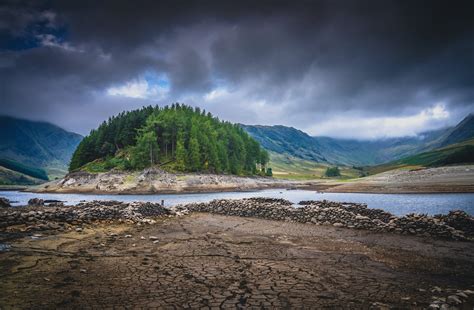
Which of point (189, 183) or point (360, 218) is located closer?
point (360, 218)

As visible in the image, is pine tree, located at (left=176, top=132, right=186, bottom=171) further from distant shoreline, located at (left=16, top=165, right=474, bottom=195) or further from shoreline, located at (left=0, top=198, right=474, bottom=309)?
shoreline, located at (left=0, top=198, right=474, bottom=309)

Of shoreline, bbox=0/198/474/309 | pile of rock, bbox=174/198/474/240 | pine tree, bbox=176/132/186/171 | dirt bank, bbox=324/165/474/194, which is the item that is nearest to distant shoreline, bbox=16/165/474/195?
dirt bank, bbox=324/165/474/194

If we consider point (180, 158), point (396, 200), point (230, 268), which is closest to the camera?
point (230, 268)

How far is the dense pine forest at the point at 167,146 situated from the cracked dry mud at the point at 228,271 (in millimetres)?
72736

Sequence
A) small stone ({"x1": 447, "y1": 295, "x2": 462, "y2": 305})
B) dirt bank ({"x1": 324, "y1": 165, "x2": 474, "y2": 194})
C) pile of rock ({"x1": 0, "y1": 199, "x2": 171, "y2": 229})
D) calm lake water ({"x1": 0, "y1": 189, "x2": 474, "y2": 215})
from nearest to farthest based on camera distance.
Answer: small stone ({"x1": 447, "y1": 295, "x2": 462, "y2": 305}) < pile of rock ({"x1": 0, "y1": 199, "x2": 171, "y2": 229}) < calm lake water ({"x1": 0, "y1": 189, "x2": 474, "y2": 215}) < dirt bank ({"x1": 324, "y1": 165, "x2": 474, "y2": 194})

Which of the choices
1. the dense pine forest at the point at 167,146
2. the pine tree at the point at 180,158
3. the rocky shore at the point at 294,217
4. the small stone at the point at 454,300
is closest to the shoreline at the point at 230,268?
the small stone at the point at 454,300

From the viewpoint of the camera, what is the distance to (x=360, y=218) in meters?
21.7

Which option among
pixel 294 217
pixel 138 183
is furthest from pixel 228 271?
pixel 138 183

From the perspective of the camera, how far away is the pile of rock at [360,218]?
58.8ft

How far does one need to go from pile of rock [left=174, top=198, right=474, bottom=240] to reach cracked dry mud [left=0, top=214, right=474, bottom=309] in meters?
1.81

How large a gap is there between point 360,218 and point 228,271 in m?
15.0

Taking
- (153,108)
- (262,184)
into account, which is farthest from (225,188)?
(153,108)

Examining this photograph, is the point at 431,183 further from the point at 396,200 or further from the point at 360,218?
the point at 360,218

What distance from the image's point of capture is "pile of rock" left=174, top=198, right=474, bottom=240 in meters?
17.9
